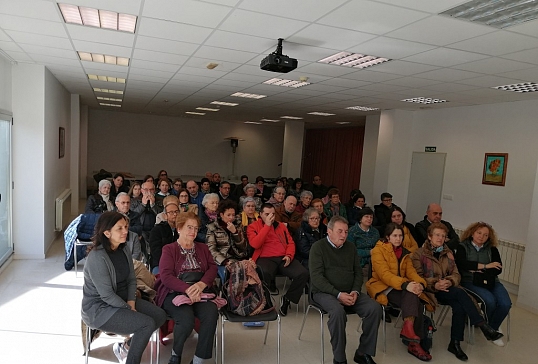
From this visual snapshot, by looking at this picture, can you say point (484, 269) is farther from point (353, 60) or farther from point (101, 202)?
point (101, 202)

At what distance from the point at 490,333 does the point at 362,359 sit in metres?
1.50

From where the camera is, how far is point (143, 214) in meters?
5.12

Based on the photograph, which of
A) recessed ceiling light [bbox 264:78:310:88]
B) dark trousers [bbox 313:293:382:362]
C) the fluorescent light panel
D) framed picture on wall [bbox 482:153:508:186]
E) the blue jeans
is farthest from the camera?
framed picture on wall [bbox 482:153:508:186]

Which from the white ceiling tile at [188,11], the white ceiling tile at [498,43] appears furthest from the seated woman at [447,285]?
the white ceiling tile at [188,11]

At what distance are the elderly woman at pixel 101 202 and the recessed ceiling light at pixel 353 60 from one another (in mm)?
3720

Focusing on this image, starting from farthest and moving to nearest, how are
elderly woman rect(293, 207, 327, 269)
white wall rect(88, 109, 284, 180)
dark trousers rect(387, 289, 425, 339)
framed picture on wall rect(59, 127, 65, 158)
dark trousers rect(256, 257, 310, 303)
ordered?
white wall rect(88, 109, 284, 180)
framed picture on wall rect(59, 127, 65, 158)
elderly woman rect(293, 207, 327, 269)
dark trousers rect(256, 257, 310, 303)
dark trousers rect(387, 289, 425, 339)

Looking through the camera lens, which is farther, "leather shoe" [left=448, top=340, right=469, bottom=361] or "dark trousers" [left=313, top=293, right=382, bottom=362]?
"leather shoe" [left=448, top=340, right=469, bottom=361]

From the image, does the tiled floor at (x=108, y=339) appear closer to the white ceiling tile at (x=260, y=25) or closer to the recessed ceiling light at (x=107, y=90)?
the white ceiling tile at (x=260, y=25)

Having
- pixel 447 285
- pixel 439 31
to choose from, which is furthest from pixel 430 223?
pixel 439 31

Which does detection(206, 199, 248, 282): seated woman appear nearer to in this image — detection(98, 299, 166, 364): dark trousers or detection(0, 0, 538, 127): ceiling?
detection(98, 299, 166, 364): dark trousers

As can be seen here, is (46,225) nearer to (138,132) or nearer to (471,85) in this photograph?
(471,85)

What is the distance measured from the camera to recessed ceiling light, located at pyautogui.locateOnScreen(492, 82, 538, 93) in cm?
498

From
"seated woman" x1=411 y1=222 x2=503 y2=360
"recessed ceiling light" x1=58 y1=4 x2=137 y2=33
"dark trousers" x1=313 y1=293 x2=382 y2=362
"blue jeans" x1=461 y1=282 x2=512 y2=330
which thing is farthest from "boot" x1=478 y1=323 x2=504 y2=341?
"recessed ceiling light" x1=58 y1=4 x2=137 y2=33

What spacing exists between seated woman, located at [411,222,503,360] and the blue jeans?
0.47 feet
